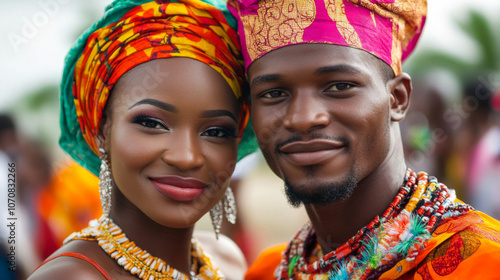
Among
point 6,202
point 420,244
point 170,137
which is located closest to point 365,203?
point 420,244

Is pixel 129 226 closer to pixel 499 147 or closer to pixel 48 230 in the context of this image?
pixel 48 230

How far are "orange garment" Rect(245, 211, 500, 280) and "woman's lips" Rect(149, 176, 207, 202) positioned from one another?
3.48 feet

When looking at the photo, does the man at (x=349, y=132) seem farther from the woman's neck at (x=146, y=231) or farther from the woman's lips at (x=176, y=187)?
the woman's neck at (x=146, y=231)

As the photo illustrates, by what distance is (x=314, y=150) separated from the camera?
2637 mm

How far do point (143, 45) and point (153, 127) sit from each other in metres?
0.45

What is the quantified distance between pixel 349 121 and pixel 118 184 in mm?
1297

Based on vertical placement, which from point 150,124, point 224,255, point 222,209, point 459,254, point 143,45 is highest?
point 143,45

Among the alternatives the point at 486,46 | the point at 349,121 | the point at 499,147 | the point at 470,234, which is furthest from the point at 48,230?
the point at 486,46

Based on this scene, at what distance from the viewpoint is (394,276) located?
8.29ft

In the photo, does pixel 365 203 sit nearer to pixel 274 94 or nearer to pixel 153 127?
pixel 274 94

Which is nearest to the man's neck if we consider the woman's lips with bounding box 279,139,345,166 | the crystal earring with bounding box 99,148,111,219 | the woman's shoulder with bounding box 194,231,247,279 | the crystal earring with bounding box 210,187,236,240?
the woman's lips with bounding box 279,139,345,166

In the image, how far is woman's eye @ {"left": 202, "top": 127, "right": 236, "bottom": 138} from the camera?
2964 mm

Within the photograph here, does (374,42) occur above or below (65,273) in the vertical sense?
above

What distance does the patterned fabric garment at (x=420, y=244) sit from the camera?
2.34 m
